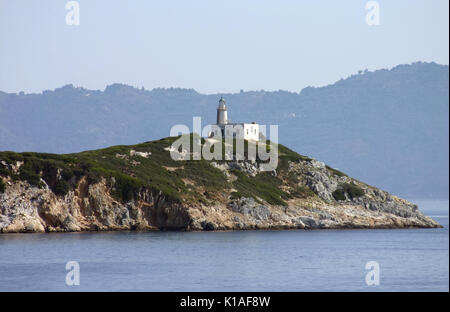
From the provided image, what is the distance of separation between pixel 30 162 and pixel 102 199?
440 inches

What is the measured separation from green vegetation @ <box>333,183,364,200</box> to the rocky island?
0.57 ft

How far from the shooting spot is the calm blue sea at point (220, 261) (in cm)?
6650

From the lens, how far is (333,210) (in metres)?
139

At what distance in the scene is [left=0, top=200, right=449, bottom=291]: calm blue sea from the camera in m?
66.5

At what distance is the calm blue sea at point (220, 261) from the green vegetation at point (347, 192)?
2744 cm

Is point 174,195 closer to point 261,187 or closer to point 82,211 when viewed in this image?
point 82,211

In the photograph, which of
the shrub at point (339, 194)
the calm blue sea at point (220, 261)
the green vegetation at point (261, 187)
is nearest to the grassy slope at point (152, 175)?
the green vegetation at point (261, 187)

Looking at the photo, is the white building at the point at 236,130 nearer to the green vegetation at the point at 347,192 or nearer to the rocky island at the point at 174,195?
the rocky island at the point at 174,195

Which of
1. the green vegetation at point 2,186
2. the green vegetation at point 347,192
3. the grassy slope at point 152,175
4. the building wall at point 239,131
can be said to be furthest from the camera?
the building wall at point 239,131

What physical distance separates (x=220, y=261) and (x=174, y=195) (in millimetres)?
36811

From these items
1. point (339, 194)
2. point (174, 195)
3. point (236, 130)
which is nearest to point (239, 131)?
point (236, 130)

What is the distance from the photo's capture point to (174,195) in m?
119
